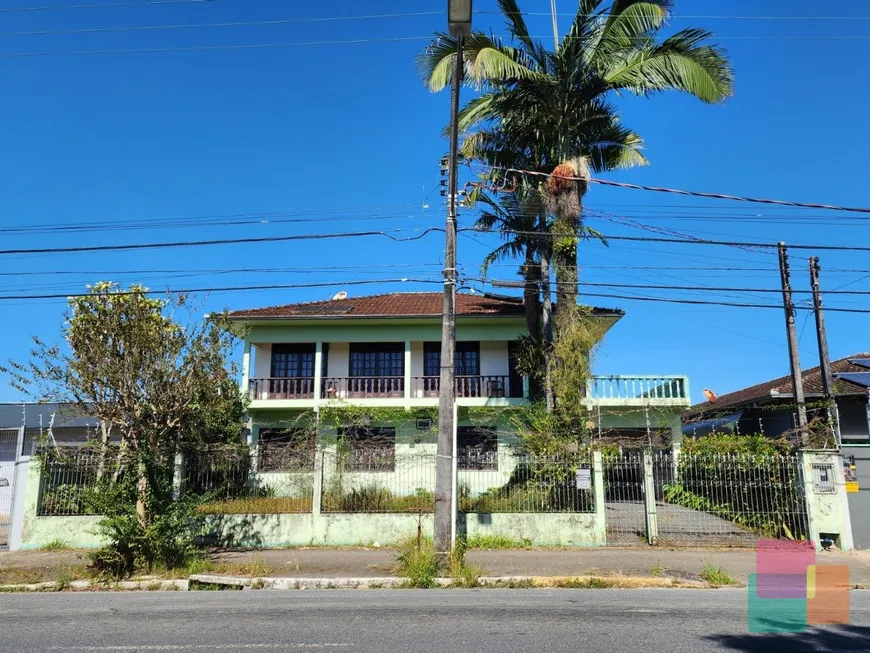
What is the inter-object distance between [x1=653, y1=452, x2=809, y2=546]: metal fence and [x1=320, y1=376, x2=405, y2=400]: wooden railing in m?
10.0

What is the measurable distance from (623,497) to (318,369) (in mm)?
11170

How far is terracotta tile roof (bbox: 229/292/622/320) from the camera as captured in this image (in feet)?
69.4

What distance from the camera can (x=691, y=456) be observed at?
13.2 meters

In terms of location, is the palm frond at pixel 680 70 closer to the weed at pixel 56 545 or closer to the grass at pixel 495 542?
the grass at pixel 495 542

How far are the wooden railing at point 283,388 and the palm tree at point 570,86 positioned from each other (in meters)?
9.68

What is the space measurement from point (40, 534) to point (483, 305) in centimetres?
1483

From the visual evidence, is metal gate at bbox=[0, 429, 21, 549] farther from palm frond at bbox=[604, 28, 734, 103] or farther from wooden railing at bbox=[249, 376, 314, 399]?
palm frond at bbox=[604, 28, 734, 103]

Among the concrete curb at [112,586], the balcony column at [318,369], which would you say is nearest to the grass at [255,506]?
the concrete curb at [112,586]

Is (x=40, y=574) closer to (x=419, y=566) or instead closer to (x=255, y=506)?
(x=255, y=506)

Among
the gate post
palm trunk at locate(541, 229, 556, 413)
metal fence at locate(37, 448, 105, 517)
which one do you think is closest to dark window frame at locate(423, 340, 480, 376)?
palm trunk at locate(541, 229, 556, 413)

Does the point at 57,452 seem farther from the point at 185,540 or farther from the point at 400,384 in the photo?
the point at 400,384

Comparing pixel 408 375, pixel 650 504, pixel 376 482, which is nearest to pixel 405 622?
pixel 376 482
